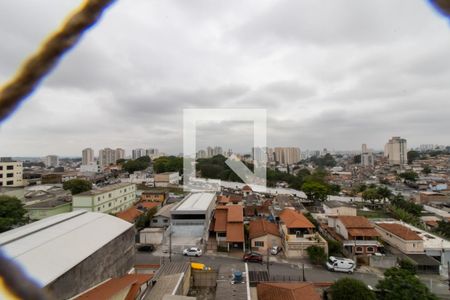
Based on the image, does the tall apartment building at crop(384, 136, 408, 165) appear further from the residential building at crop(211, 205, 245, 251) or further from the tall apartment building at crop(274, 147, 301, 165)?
the residential building at crop(211, 205, 245, 251)

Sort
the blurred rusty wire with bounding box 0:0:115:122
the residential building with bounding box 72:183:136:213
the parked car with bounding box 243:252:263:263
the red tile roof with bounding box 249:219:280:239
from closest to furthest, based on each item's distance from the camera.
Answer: the blurred rusty wire with bounding box 0:0:115:122 → the parked car with bounding box 243:252:263:263 → the red tile roof with bounding box 249:219:280:239 → the residential building with bounding box 72:183:136:213

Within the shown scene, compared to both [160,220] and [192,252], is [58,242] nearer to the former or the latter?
[192,252]

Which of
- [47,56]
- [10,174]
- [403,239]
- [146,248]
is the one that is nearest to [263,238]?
[146,248]

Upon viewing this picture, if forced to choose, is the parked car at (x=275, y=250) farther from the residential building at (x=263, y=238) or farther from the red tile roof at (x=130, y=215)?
the red tile roof at (x=130, y=215)

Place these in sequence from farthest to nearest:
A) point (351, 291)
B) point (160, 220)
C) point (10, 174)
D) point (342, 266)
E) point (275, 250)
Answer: point (10, 174) → point (160, 220) → point (275, 250) → point (342, 266) → point (351, 291)

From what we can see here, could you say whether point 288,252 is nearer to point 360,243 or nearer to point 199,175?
point 360,243

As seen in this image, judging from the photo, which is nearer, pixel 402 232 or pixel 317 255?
pixel 317 255

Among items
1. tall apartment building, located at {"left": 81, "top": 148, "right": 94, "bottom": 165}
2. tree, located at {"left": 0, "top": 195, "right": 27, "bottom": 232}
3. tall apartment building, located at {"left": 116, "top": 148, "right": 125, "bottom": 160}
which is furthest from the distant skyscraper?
tree, located at {"left": 0, "top": 195, "right": 27, "bottom": 232}
